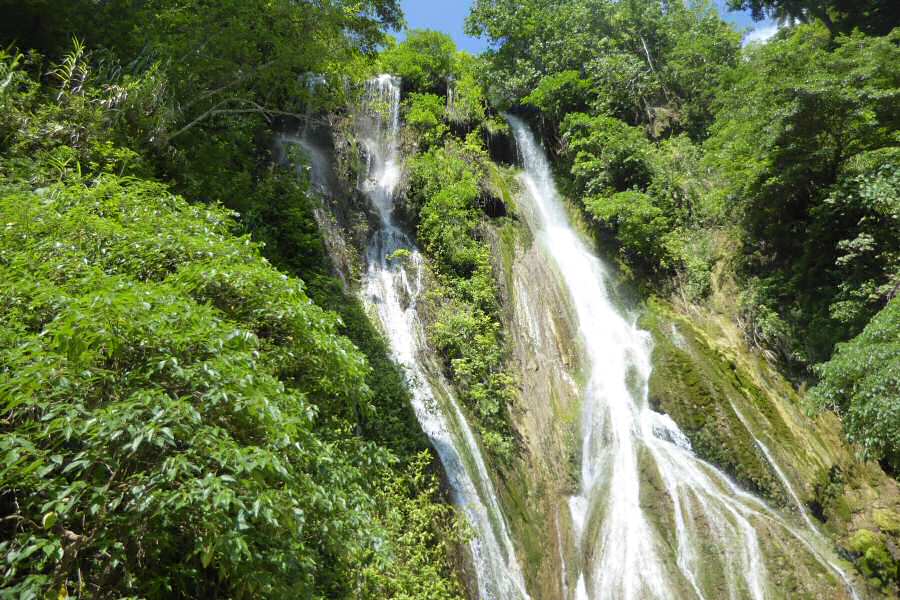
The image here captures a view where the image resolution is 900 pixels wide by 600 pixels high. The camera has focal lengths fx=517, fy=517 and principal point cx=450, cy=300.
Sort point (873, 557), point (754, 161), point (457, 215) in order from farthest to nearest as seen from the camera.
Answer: point (457, 215)
point (754, 161)
point (873, 557)

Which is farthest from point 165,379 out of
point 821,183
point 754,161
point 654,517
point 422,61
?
point 422,61

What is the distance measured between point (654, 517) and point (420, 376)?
457 cm

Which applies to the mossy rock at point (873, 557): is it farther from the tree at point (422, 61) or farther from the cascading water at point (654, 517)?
the tree at point (422, 61)

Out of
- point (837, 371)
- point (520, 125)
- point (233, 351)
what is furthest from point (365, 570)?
point (520, 125)

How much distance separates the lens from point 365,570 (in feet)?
15.4

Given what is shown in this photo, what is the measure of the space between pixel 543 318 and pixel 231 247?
8761mm

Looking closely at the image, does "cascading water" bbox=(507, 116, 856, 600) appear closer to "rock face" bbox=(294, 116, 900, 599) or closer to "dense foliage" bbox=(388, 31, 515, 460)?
"rock face" bbox=(294, 116, 900, 599)

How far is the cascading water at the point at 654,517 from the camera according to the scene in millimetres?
7672

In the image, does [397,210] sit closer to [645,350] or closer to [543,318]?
[543,318]

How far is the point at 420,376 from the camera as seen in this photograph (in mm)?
9445

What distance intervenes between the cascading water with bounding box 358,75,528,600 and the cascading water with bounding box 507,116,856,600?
1.47m

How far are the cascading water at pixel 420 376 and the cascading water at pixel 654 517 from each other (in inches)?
57.9

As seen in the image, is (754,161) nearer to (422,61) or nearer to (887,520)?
(887,520)

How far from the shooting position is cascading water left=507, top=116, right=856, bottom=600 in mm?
7672
